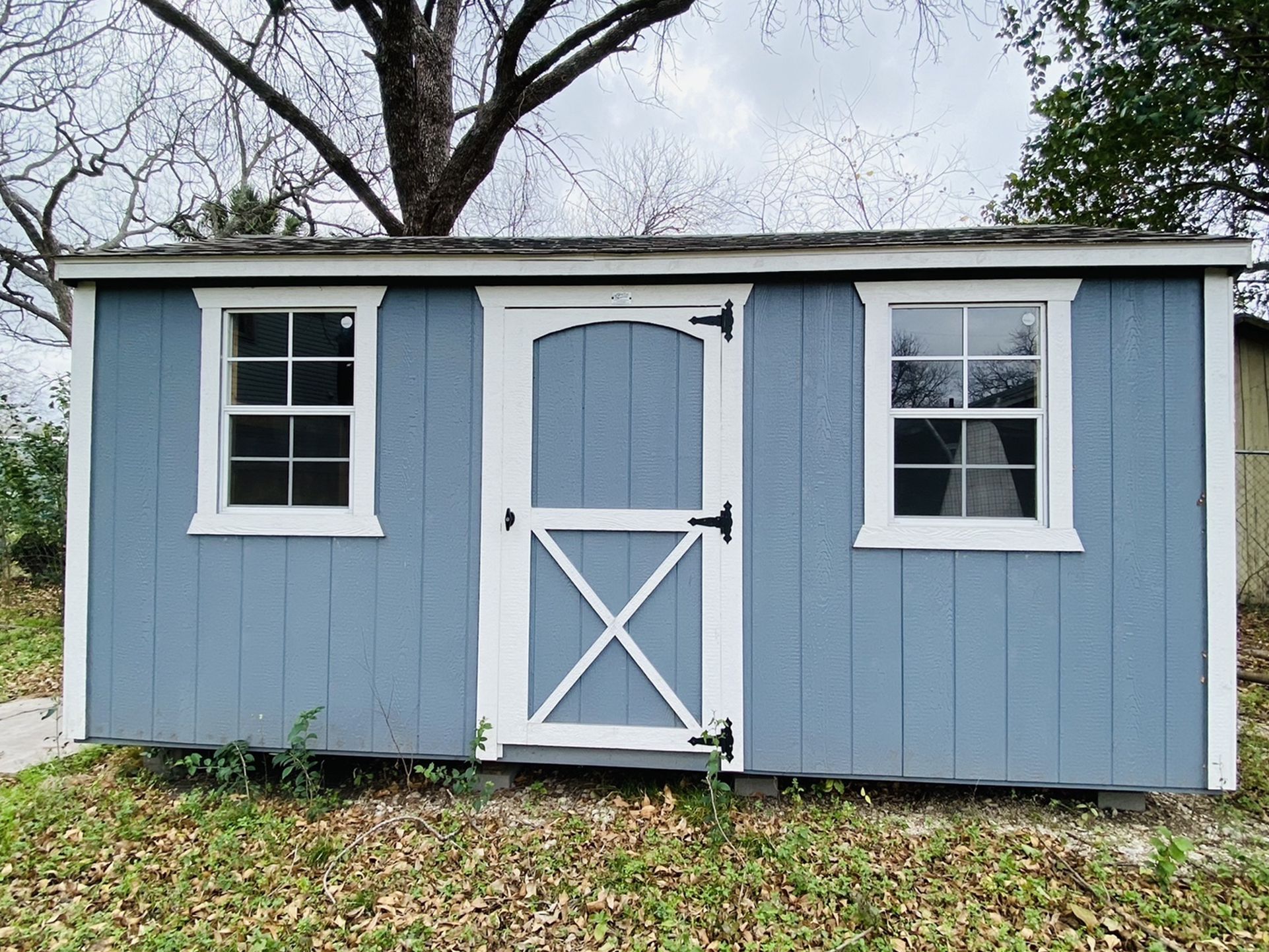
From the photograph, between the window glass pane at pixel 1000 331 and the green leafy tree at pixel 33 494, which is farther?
the green leafy tree at pixel 33 494

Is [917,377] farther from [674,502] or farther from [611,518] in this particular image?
[611,518]

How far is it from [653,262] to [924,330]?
145 cm

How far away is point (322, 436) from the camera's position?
10.4 ft

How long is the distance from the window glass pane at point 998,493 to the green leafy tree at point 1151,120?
577cm

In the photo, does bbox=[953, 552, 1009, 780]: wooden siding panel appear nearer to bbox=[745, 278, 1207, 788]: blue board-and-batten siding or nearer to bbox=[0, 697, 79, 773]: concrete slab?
bbox=[745, 278, 1207, 788]: blue board-and-batten siding

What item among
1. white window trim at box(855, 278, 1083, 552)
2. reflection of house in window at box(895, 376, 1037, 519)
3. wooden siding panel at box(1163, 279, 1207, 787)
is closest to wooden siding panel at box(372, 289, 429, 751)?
white window trim at box(855, 278, 1083, 552)

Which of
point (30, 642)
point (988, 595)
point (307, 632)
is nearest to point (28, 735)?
point (307, 632)

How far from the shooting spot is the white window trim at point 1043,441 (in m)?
2.84

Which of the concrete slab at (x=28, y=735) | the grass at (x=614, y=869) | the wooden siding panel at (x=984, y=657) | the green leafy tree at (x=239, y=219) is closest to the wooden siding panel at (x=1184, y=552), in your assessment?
the grass at (x=614, y=869)

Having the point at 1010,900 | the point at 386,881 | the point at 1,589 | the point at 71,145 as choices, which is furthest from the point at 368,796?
the point at 71,145

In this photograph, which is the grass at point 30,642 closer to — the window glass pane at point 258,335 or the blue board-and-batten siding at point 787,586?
the blue board-and-batten siding at point 787,586

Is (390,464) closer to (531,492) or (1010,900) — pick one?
(531,492)

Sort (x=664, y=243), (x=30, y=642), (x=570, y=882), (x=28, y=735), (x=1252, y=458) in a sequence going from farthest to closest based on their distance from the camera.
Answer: (x=1252, y=458) < (x=30, y=642) < (x=28, y=735) < (x=664, y=243) < (x=570, y=882)

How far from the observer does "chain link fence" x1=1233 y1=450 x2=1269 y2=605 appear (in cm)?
627
